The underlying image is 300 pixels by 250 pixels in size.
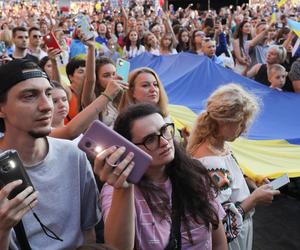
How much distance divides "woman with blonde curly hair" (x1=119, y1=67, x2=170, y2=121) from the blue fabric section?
3.85ft

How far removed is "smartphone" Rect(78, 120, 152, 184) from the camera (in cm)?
136

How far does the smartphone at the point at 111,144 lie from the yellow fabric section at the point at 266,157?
1.93 meters

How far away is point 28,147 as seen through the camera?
5.43 ft

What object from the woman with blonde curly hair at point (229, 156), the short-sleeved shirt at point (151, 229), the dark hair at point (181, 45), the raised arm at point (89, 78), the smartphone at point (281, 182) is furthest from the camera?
the dark hair at point (181, 45)

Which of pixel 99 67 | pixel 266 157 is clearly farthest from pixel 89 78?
pixel 266 157

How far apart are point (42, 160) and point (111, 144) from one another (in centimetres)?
43

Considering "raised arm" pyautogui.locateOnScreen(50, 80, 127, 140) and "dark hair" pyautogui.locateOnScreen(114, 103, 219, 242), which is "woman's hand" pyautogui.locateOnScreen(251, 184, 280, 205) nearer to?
"dark hair" pyautogui.locateOnScreen(114, 103, 219, 242)

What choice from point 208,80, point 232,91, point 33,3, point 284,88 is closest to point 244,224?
point 232,91

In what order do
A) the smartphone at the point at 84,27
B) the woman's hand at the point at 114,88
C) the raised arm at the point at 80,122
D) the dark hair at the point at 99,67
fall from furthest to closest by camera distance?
1. the smartphone at the point at 84,27
2. the dark hair at the point at 99,67
3. the woman's hand at the point at 114,88
4. the raised arm at the point at 80,122

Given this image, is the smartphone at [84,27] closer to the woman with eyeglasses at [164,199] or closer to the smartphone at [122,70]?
the smartphone at [122,70]

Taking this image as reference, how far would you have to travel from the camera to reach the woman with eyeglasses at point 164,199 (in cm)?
172

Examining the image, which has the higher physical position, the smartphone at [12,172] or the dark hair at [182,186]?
the smartphone at [12,172]

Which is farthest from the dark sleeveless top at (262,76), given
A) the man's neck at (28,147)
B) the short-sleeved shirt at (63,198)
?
the man's neck at (28,147)

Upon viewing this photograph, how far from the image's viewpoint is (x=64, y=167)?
170 cm
